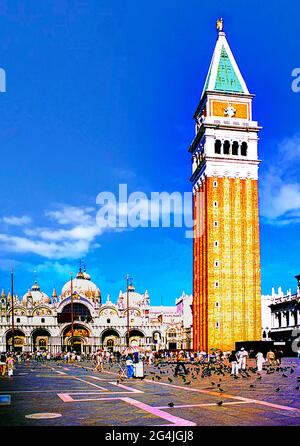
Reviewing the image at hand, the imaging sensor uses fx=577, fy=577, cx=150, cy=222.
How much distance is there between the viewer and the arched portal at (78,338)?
313 ft

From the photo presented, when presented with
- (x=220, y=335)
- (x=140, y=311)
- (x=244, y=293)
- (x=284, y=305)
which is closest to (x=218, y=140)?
(x=244, y=293)

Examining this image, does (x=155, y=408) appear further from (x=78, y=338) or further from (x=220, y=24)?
(x=78, y=338)

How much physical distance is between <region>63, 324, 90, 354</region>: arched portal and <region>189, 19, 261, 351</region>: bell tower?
94.6ft

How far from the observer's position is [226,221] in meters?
68.1

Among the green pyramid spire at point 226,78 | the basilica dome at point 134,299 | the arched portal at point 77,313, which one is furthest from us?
the basilica dome at point 134,299

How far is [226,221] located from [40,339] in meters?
43.1

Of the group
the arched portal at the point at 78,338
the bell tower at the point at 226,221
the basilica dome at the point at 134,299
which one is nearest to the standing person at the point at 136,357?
the bell tower at the point at 226,221

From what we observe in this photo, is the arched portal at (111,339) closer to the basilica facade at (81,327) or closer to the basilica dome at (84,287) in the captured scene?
the basilica facade at (81,327)

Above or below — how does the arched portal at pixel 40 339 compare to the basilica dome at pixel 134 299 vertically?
below

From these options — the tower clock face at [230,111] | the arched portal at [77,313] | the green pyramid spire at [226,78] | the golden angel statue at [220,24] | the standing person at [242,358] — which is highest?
the golden angel statue at [220,24]

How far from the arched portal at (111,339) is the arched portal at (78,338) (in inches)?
109

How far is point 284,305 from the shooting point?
3334 inches

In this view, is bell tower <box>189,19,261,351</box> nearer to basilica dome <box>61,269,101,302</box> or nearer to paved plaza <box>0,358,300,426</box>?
basilica dome <box>61,269,101,302</box>

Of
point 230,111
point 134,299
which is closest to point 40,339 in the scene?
point 134,299
